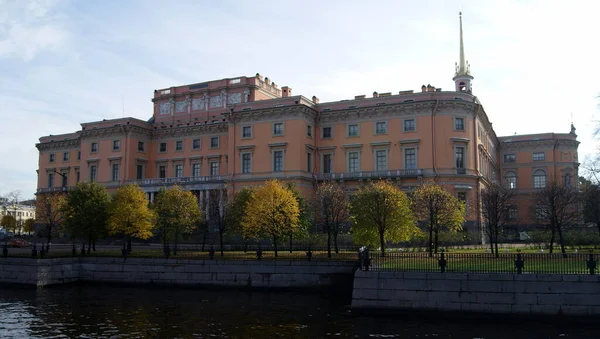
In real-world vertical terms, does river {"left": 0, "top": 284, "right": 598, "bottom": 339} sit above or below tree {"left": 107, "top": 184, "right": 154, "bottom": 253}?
below

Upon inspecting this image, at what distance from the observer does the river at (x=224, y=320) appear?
20.0 m

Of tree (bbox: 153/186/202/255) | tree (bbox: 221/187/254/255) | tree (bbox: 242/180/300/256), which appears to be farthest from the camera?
tree (bbox: 221/187/254/255)

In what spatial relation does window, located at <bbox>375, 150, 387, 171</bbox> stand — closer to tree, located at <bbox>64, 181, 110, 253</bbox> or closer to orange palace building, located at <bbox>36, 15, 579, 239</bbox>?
orange palace building, located at <bbox>36, 15, 579, 239</bbox>

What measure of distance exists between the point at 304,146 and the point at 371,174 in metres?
7.73

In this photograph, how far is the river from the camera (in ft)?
65.6

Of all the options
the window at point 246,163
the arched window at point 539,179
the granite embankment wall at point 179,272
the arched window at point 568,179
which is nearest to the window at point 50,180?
the window at point 246,163

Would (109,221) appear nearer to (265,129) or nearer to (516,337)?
(265,129)

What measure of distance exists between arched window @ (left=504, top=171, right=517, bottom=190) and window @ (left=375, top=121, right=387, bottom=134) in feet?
95.2

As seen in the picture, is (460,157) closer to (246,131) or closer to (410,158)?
(410,158)

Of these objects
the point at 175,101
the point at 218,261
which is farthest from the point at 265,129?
the point at 218,261

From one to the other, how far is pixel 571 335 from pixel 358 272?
8.70 meters

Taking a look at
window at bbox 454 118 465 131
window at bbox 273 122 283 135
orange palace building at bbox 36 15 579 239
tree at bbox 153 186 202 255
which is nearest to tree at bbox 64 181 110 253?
tree at bbox 153 186 202 255

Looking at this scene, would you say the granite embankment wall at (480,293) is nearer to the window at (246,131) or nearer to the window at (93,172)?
the window at (246,131)

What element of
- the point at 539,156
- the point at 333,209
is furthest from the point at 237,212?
the point at 539,156
